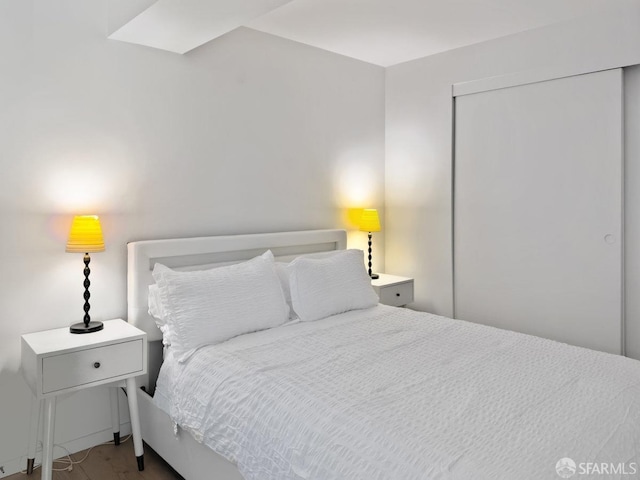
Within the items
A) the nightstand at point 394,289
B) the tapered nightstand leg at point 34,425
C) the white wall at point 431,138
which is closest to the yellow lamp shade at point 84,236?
the tapered nightstand leg at point 34,425

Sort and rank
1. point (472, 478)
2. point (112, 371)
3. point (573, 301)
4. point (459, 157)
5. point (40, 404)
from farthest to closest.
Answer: point (459, 157) → point (573, 301) → point (40, 404) → point (112, 371) → point (472, 478)

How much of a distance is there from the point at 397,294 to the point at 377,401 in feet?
6.92

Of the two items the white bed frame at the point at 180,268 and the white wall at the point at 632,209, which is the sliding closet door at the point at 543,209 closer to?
the white wall at the point at 632,209

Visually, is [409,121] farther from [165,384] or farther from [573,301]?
[165,384]

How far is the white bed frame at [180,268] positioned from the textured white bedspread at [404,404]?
127 millimetres

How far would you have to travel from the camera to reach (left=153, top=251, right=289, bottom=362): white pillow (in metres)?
2.31

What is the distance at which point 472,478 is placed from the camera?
1.25 meters

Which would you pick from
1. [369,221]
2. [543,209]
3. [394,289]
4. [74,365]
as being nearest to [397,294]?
[394,289]

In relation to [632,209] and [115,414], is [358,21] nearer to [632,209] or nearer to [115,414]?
[632,209]

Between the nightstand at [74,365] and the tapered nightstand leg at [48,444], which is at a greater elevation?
the nightstand at [74,365]

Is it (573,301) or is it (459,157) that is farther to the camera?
(459,157)

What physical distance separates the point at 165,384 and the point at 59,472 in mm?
702

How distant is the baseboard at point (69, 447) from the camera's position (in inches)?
92.4

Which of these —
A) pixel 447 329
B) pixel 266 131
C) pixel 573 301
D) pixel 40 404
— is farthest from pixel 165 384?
pixel 573 301
